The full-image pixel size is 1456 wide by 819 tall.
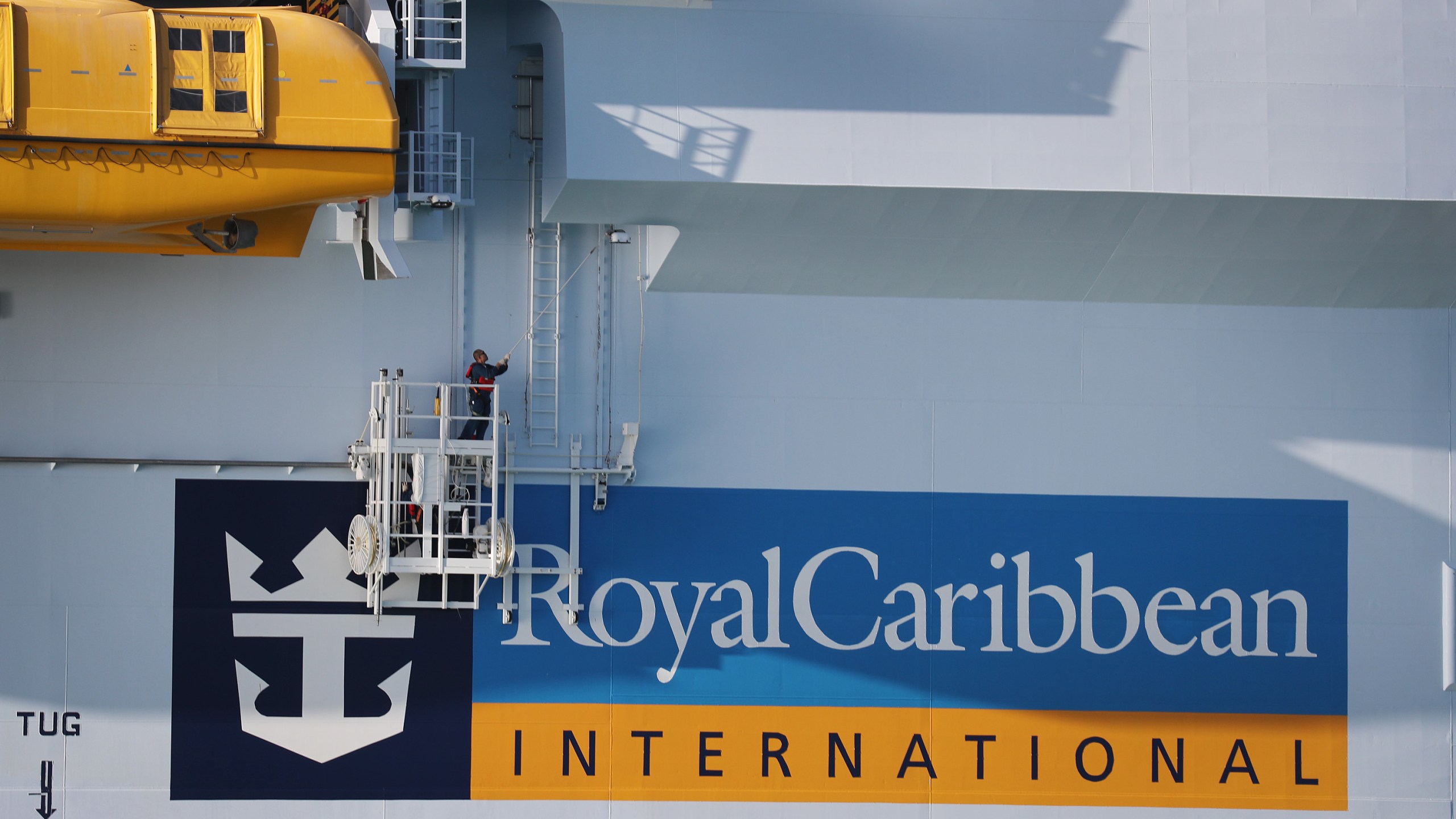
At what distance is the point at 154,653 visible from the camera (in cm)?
973

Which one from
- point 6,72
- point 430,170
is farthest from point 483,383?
point 6,72

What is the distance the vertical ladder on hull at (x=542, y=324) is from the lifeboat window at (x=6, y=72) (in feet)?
13.0

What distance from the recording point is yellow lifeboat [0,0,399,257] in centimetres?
782

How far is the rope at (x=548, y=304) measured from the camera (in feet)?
33.4

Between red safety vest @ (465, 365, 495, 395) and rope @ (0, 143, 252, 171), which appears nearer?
rope @ (0, 143, 252, 171)

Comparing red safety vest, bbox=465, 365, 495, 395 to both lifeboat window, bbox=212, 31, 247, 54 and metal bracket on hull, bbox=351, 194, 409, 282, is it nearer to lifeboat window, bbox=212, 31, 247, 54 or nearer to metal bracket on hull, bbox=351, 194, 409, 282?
metal bracket on hull, bbox=351, 194, 409, 282

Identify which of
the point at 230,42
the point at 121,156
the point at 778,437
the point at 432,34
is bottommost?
the point at 778,437

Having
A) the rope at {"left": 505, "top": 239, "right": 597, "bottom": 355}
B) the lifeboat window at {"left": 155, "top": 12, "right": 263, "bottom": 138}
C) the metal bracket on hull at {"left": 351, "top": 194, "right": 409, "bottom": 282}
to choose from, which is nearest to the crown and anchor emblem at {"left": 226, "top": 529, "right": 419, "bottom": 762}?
the rope at {"left": 505, "top": 239, "right": 597, "bottom": 355}

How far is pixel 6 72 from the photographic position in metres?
7.70

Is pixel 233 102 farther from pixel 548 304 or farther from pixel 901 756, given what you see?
pixel 901 756

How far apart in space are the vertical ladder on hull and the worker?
43cm

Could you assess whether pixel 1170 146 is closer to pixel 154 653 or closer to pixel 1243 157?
pixel 1243 157

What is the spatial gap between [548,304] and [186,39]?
3506 mm

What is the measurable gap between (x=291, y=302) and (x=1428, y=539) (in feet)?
34.0
